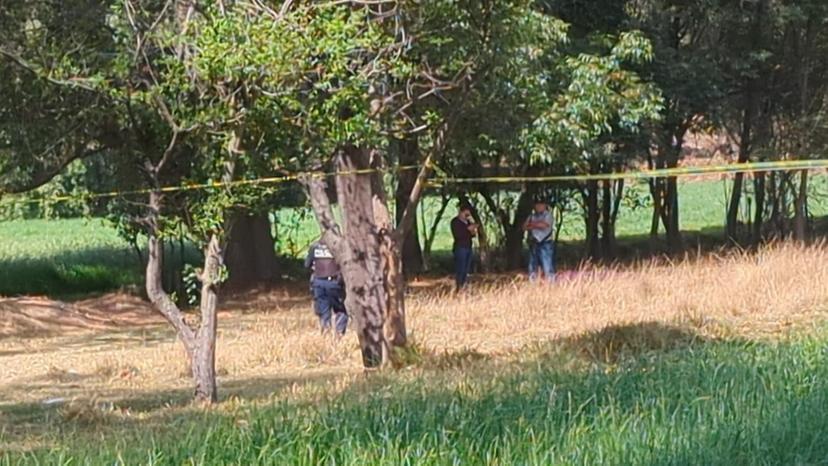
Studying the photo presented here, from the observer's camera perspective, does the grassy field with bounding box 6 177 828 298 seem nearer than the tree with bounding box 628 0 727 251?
No

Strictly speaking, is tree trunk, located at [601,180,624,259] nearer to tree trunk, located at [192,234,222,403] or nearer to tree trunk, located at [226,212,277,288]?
tree trunk, located at [226,212,277,288]

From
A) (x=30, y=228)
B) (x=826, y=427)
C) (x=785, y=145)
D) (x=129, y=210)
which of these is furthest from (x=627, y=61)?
(x=30, y=228)

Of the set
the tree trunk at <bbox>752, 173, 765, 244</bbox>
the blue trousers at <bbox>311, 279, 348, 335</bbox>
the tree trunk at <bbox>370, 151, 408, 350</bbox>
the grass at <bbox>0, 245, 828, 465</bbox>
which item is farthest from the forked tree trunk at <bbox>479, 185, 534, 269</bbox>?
the tree trunk at <bbox>370, 151, 408, 350</bbox>

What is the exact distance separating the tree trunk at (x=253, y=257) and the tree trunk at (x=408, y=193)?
9.52 feet

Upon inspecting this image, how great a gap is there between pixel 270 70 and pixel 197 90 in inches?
36.7

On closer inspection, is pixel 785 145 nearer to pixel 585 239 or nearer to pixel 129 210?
pixel 585 239

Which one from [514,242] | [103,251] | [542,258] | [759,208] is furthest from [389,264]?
[103,251]

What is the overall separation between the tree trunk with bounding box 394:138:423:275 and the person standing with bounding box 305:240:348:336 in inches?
44.5

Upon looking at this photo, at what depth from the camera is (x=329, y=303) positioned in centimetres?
1599

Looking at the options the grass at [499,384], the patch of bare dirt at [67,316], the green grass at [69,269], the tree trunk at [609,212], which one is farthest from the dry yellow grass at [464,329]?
the green grass at [69,269]

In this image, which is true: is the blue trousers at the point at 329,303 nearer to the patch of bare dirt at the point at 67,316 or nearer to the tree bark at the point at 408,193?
the tree bark at the point at 408,193

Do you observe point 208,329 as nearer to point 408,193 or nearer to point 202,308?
point 202,308

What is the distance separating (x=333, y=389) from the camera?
32.9ft

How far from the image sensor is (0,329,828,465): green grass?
572cm
